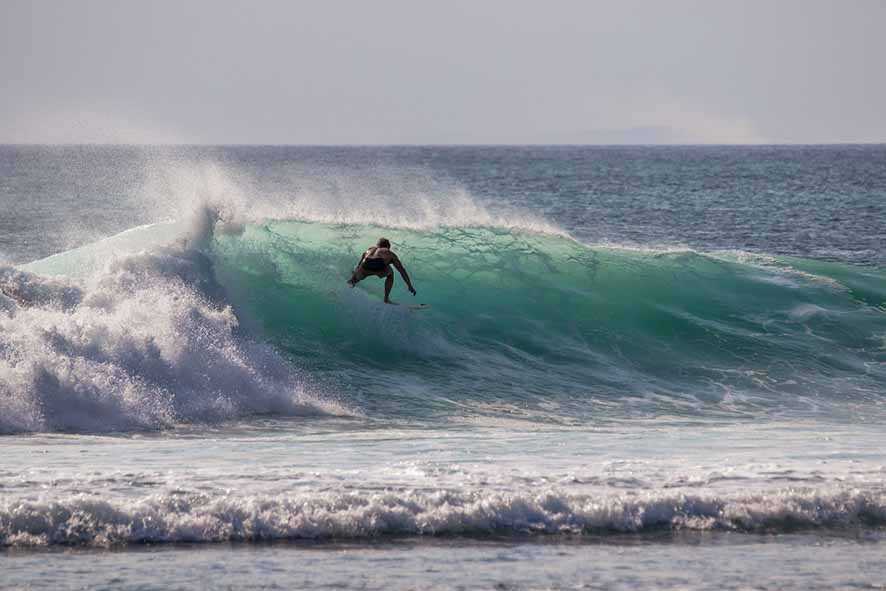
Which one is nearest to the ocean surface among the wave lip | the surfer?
the wave lip

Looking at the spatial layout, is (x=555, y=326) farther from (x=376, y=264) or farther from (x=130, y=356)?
(x=130, y=356)

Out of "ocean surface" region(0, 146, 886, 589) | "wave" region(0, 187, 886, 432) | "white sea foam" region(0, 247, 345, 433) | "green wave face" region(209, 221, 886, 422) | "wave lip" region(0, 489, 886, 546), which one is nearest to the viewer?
"ocean surface" region(0, 146, 886, 589)

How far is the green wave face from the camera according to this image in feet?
50.4

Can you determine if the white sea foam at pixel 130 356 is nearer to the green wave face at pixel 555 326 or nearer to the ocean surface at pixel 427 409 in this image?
the ocean surface at pixel 427 409

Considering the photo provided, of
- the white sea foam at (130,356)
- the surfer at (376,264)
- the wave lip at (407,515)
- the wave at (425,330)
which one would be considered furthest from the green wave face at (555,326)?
the wave lip at (407,515)

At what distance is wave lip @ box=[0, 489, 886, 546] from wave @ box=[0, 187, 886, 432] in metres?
3.70

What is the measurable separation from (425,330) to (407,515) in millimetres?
8413

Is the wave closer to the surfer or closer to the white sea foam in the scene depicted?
the white sea foam

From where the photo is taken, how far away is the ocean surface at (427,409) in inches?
340

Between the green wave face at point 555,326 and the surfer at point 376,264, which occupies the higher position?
the surfer at point 376,264

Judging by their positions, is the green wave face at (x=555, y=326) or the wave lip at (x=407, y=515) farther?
the green wave face at (x=555, y=326)

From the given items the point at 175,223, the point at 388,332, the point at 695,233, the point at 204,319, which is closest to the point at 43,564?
the point at 204,319

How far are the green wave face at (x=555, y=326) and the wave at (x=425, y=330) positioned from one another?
0.14ft

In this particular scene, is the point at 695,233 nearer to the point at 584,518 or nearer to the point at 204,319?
the point at 204,319
